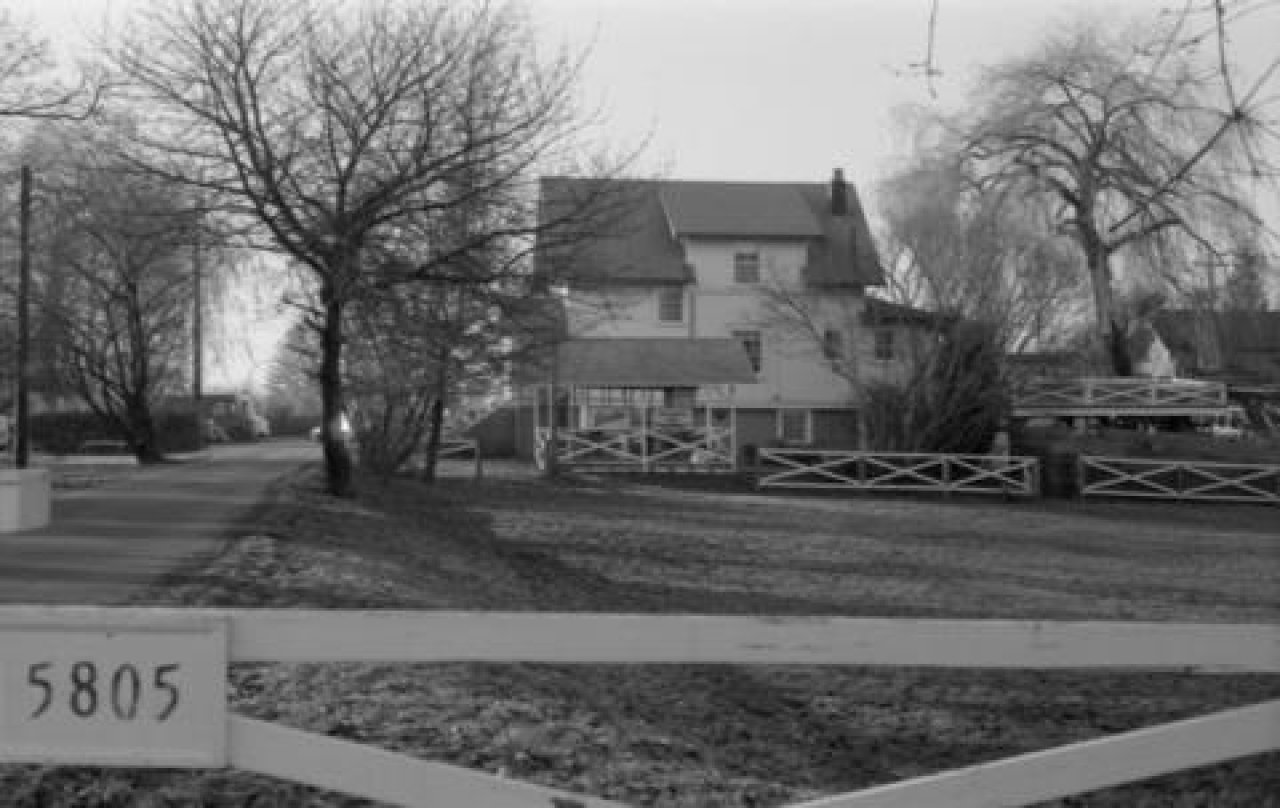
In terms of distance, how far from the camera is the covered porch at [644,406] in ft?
138

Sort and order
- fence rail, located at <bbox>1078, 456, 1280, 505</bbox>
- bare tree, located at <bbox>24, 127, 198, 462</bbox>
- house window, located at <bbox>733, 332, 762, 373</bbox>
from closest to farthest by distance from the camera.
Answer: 1. bare tree, located at <bbox>24, 127, 198, 462</bbox>
2. fence rail, located at <bbox>1078, 456, 1280, 505</bbox>
3. house window, located at <bbox>733, 332, 762, 373</bbox>

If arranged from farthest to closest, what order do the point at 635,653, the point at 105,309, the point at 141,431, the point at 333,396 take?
the point at 141,431
the point at 105,309
the point at 333,396
the point at 635,653

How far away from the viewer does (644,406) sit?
4384cm

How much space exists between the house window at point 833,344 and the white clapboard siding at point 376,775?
1540 inches

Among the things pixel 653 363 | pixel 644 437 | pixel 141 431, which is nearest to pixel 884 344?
pixel 653 363

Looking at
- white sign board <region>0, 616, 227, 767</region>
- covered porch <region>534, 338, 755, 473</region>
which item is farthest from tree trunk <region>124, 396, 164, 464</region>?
white sign board <region>0, 616, 227, 767</region>

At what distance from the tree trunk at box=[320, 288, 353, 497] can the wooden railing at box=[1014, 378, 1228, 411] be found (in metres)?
27.7

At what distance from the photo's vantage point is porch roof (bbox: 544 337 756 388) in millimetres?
43531

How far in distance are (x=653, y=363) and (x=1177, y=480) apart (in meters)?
15.2

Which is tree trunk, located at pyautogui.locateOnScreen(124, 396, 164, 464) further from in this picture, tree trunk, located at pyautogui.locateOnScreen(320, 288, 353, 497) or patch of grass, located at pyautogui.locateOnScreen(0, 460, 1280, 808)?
tree trunk, located at pyautogui.locateOnScreen(320, 288, 353, 497)

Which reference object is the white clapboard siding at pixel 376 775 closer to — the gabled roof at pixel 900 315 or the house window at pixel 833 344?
the gabled roof at pixel 900 315

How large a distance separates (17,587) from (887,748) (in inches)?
228

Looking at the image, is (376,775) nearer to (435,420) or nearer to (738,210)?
(435,420)

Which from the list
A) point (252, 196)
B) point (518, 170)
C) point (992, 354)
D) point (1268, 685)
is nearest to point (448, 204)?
point (518, 170)
